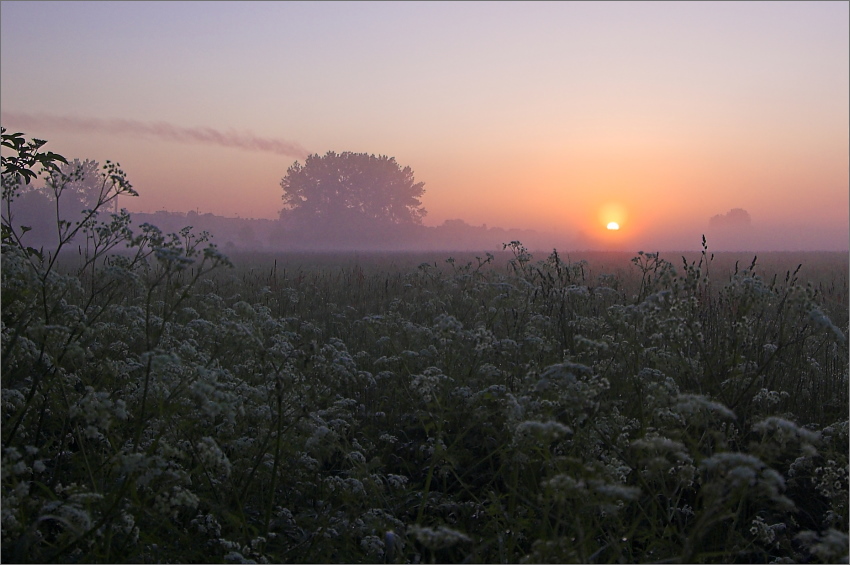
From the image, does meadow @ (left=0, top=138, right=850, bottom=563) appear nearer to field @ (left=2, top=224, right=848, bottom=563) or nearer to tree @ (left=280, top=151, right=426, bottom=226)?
field @ (left=2, top=224, right=848, bottom=563)

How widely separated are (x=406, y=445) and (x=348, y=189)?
3721 inches

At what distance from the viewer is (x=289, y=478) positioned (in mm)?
5258

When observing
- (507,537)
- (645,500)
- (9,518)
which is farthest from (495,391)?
(9,518)

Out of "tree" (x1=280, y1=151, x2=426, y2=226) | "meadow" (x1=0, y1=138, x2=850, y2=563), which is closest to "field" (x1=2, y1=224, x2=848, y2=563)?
"meadow" (x1=0, y1=138, x2=850, y2=563)

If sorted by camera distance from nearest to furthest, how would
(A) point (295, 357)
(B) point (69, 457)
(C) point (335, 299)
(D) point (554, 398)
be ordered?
(B) point (69, 457) → (D) point (554, 398) → (A) point (295, 357) → (C) point (335, 299)

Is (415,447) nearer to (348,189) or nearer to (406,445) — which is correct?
(406,445)

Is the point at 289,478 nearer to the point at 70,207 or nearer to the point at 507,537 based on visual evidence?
the point at 507,537

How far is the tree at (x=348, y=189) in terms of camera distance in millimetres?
97438

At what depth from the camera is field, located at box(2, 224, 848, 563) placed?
12.0ft

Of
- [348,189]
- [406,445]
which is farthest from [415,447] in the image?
[348,189]

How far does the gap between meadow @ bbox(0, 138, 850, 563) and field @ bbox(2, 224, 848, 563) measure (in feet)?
0.11

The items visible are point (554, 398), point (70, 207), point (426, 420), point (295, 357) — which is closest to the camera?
point (554, 398)

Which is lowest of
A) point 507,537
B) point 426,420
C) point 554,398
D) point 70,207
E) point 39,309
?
point 507,537

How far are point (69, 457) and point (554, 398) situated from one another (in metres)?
4.14
